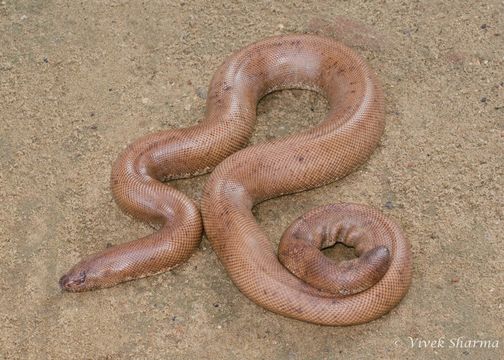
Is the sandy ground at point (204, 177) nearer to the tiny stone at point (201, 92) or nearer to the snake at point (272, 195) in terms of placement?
the tiny stone at point (201, 92)

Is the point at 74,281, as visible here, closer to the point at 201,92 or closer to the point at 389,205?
the point at 201,92

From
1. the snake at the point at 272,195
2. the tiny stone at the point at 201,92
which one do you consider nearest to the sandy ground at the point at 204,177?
the tiny stone at the point at 201,92

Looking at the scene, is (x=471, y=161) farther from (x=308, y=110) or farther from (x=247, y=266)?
(x=247, y=266)

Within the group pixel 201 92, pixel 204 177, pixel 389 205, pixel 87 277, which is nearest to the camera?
pixel 87 277

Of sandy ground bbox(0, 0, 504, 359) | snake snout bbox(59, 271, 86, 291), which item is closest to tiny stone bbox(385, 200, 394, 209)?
sandy ground bbox(0, 0, 504, 359)

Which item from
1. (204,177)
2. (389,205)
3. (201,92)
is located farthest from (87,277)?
(389,205)

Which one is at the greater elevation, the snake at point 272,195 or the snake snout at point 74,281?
the snake at point 272,195
